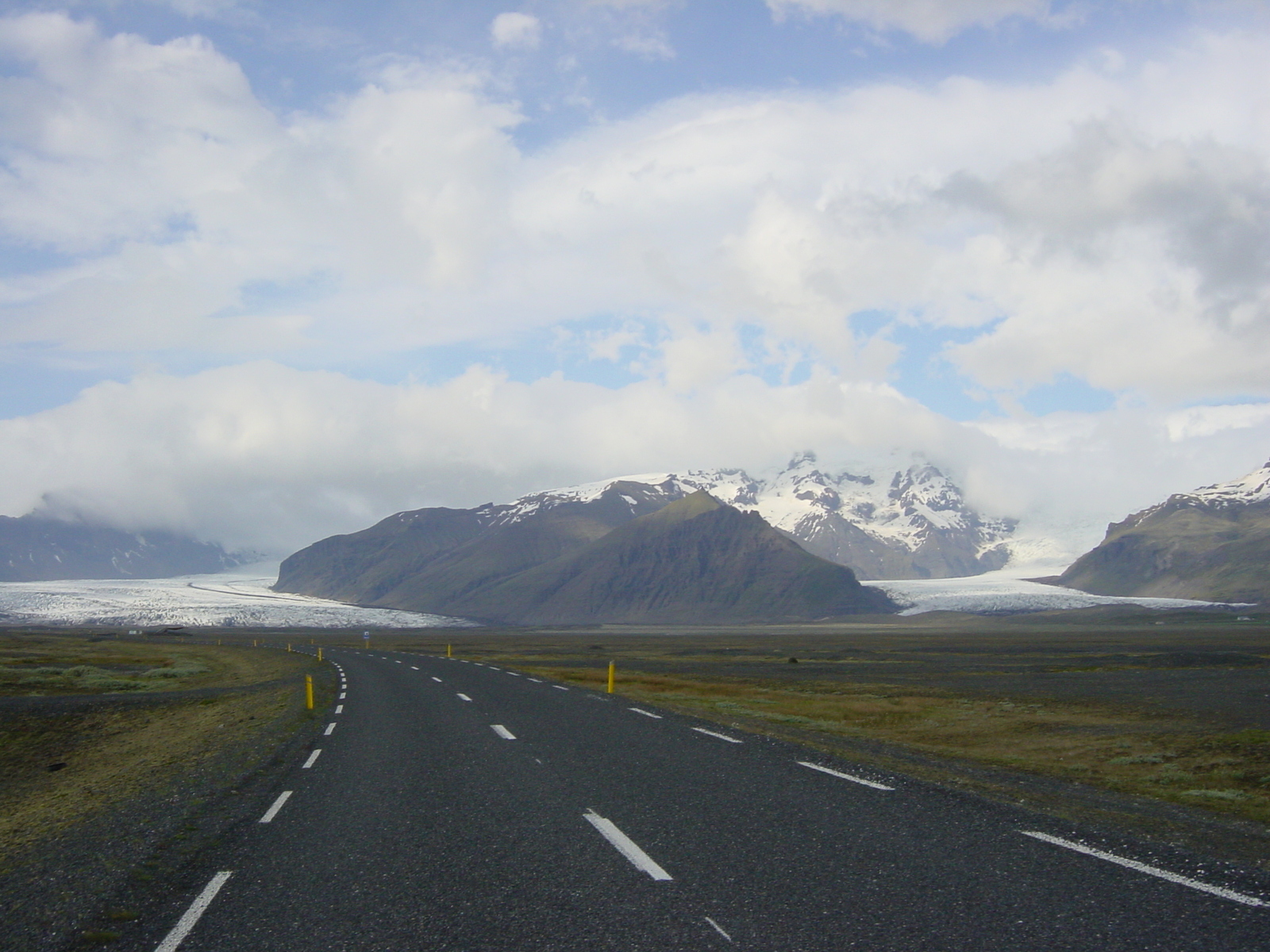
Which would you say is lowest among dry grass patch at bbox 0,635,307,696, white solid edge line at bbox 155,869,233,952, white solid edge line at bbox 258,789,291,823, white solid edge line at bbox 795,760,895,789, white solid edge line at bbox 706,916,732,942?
dry grass patch at bbox 0,635,307,696

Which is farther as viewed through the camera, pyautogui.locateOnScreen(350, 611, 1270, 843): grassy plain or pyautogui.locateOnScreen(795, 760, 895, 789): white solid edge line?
pyautogui.locateOnScreen(350, 611, 1270, 843): grassy plain

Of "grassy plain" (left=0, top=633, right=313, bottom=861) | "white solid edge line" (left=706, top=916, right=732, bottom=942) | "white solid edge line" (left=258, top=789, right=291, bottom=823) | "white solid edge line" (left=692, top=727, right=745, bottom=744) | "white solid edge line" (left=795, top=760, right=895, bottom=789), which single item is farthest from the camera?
"white solid edge line" (left=692, top=727, right=745, bottom=744)

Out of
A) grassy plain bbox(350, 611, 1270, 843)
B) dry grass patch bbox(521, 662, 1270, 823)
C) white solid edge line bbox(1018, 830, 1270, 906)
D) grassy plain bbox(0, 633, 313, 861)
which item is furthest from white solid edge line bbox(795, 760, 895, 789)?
grassy plain bbox(0, 633, 313, 861)

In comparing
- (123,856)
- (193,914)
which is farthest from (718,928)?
(123,856)

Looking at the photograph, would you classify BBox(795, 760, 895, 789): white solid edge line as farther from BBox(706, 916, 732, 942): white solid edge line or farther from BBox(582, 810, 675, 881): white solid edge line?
BBox(706, 916, 732, 942): white solid edge line

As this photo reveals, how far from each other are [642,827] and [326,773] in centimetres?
736

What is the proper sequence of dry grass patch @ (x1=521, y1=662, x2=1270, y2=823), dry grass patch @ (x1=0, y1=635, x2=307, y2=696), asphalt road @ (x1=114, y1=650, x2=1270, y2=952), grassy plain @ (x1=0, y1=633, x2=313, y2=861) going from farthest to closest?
dry grass patch @ (x1=0, y1=635, x2=307, y2=696), dry grass patch @ (x1=521, y1=662, x2=1270, y2=823), grassy plain @ (x1=0, y1=633, x2=313, y2=861), asphalt road @ (x1=114, y1=650, x2=1270, y2=952)

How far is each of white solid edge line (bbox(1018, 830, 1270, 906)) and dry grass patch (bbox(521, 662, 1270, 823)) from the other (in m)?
5.28

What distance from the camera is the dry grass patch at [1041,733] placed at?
60.7 ft

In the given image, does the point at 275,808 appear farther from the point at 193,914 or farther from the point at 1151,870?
the point at 1151,870

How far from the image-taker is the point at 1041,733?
2962cm

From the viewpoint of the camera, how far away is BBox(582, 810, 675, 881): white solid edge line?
29.0 feet

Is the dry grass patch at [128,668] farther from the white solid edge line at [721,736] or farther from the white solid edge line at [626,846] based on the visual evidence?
the white solid edge line at [626,846]

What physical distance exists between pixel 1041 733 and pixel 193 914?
28387 mm
